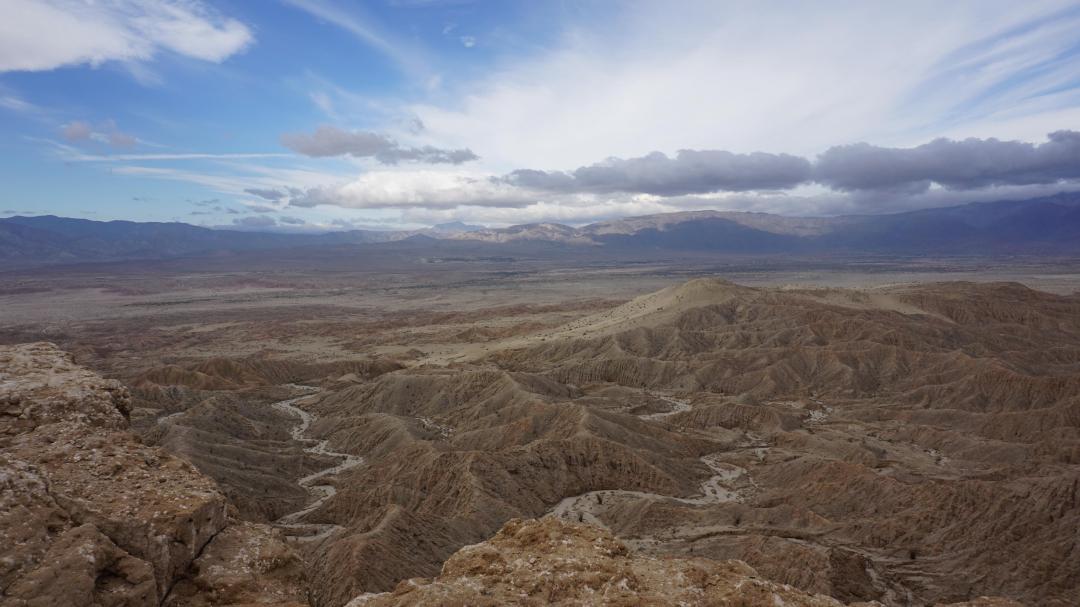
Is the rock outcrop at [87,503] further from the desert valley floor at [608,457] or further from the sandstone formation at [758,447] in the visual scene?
the sandstone formation at [758,447]

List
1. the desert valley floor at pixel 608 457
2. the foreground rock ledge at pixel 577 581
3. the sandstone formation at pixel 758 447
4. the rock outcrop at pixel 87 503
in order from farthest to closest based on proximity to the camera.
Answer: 1. the sandstone formation at pixel 758 447
2. the foreground rock ledge at pixel 577 581
3. the desert valley floor at pixel 608 457
4. the rock outcrop at pixel 87 503

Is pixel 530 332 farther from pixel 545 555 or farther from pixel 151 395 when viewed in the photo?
pixel 545 555

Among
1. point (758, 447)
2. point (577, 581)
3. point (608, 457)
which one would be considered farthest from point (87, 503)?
point (758, 447)

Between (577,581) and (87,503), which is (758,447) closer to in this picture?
(577,581)

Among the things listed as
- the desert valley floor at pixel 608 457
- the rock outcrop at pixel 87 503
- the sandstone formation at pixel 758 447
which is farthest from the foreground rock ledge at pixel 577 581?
the sandstone formation at pixel 758 447

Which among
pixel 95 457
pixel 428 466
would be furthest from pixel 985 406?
pixel 95 457

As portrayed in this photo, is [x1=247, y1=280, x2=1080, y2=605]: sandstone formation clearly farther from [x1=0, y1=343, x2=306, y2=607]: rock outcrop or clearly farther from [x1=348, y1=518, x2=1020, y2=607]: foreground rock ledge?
[x1=0, y1=343, x2=306, y2=607]: rock outcrop
